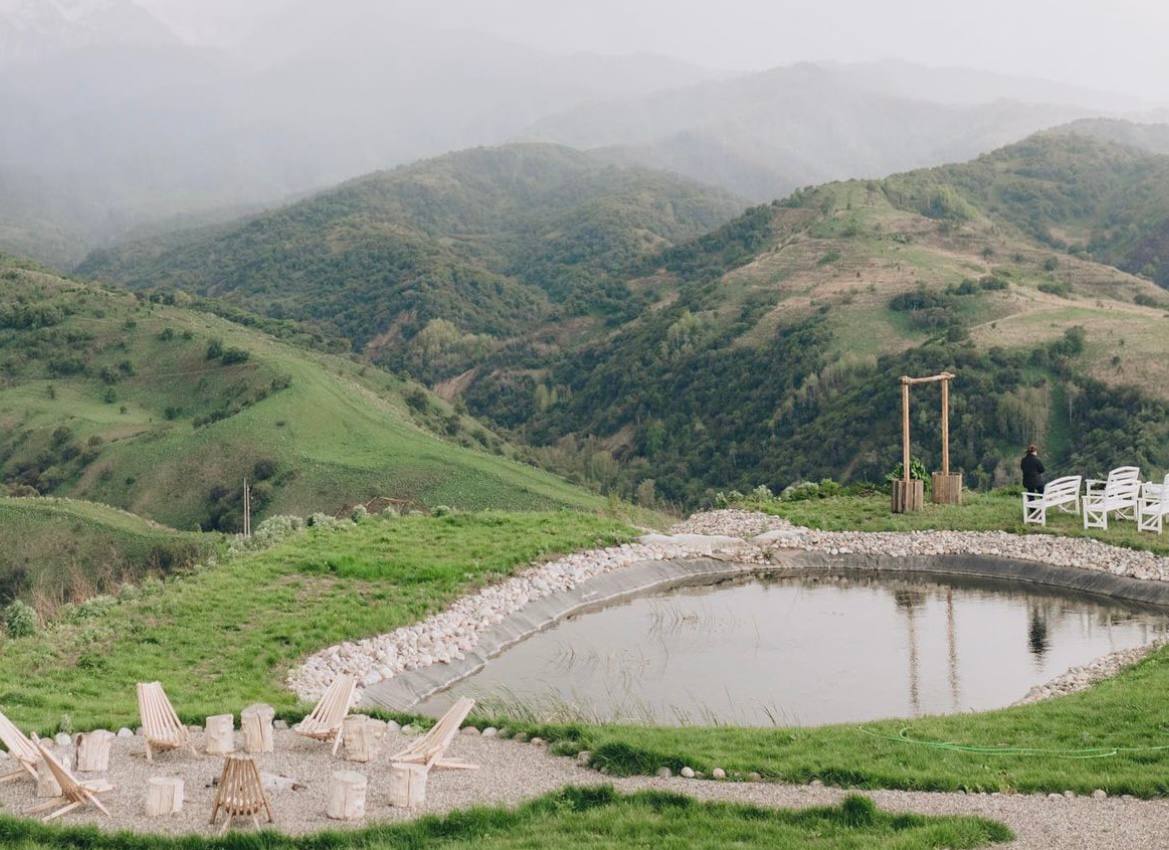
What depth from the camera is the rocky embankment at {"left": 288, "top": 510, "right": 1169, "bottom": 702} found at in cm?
1499

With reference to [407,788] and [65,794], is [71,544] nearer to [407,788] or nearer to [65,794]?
Answer: [65,794]

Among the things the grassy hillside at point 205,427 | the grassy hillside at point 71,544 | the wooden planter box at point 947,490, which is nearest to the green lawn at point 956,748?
the wooden planter box at point 947,490

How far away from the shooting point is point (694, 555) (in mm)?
22859

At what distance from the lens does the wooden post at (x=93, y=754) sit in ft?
32.1

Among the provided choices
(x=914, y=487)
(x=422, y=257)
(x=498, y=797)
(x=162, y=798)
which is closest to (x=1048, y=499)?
(x=914, y=487)

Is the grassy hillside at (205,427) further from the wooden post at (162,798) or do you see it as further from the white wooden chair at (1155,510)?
the wooden post at (162,798)

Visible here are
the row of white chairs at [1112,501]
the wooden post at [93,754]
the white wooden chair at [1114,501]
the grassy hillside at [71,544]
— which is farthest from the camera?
the grassy hillside at [71,544]

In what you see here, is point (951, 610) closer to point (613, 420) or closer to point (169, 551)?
point (169, 551)

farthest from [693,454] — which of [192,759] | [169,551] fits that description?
[192,759]

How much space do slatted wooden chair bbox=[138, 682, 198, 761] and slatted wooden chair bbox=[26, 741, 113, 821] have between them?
1.12 m

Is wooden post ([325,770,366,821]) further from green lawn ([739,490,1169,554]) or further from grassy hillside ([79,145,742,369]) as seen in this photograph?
grassy hillside ([79,145,742,369])

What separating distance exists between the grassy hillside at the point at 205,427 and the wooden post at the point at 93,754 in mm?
33751

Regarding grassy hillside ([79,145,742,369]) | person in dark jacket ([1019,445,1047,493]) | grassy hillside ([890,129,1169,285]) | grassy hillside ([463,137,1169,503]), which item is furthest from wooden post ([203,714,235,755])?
grassy hillside ([890,129,1169,285])

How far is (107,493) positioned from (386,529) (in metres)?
30.5
